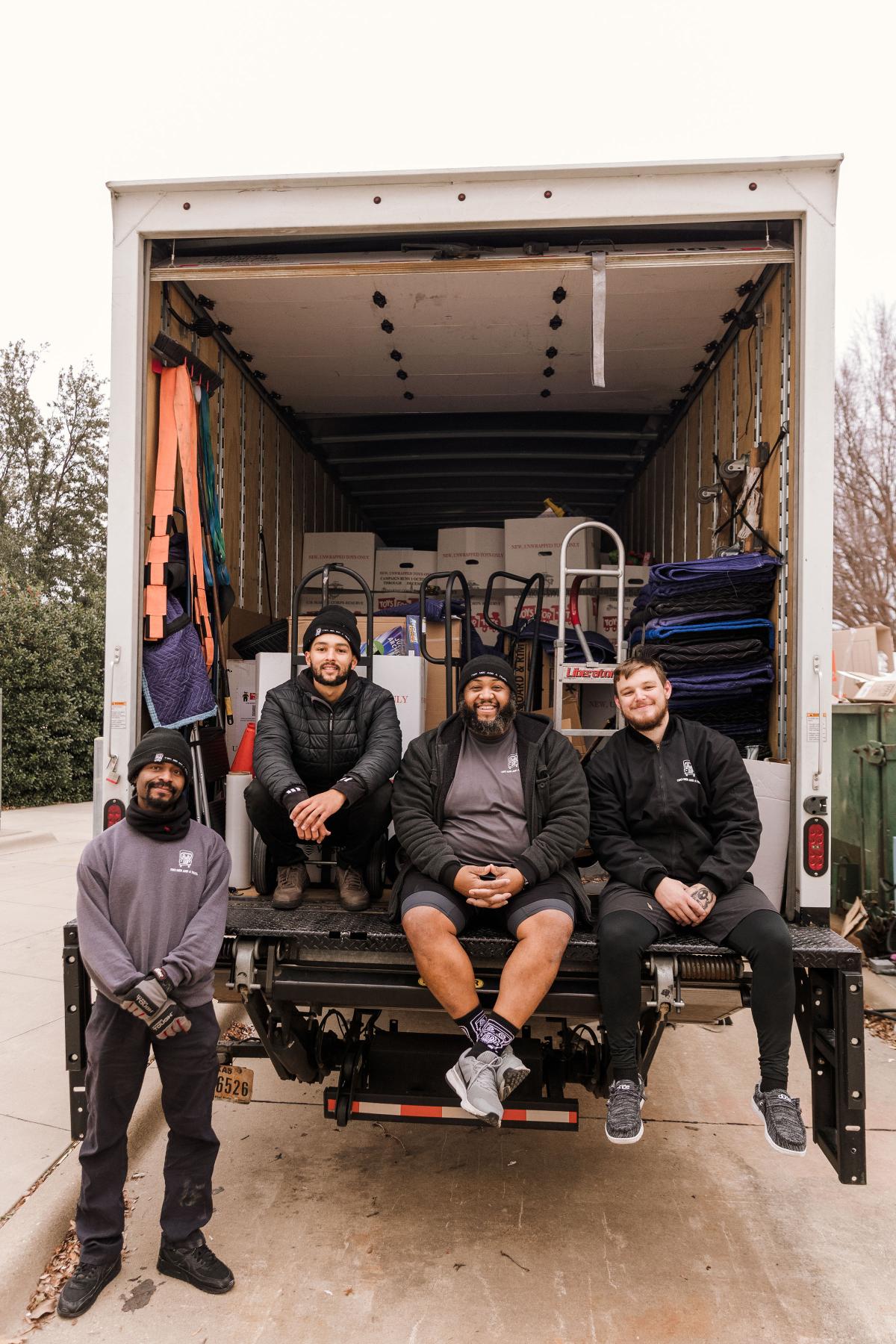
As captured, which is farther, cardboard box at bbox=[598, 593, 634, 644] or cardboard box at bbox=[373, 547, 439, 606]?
A: cardboard box at bbox=[373, 547, 439, 606]

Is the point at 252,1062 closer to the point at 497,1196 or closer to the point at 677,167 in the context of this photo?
the point at 497,1196

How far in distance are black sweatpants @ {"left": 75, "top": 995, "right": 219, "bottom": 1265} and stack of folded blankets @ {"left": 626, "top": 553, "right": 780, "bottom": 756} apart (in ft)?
7.01

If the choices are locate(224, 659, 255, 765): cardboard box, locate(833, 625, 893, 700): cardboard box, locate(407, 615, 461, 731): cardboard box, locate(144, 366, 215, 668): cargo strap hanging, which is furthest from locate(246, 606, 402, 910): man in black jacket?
locate(833, 625, 893, 700): cardboard box

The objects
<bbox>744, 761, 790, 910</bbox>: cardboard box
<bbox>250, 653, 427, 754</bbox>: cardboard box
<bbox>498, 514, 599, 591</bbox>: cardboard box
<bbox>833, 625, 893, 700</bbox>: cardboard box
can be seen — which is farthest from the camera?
<bbox>833, 625, 893, 700</bbox>: cardboard box

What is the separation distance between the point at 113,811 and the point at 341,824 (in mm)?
770

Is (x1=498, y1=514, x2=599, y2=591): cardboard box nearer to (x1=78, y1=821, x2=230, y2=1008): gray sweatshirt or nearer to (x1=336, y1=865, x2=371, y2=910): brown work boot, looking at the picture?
(x1=336, y1=865, x2=371, y2=910): brown work boot

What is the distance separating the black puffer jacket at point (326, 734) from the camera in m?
3.29

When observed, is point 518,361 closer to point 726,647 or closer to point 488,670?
point 726,647

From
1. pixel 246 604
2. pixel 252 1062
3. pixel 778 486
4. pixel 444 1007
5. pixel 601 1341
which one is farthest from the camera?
pixel 246 604


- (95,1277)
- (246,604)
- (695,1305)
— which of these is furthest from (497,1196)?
(246,604)

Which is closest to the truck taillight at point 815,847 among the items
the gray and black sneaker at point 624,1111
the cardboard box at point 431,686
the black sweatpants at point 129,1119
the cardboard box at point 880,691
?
the gray and black sneaker at point 624,1111

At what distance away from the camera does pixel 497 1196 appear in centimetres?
319

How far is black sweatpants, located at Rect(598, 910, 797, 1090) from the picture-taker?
2.67 metres

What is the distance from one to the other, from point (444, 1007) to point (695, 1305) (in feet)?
3.43
